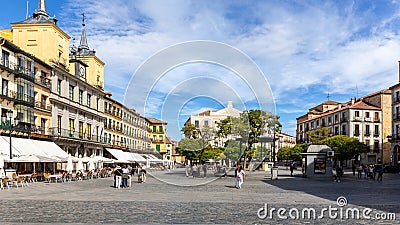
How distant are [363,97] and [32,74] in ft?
239

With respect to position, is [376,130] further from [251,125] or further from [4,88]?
[4,88]

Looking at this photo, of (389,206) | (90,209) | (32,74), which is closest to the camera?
(90,209)

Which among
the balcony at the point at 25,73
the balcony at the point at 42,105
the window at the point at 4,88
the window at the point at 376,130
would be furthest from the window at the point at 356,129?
the window at the point at 4,88

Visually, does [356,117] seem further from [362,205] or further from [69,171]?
[362,205]

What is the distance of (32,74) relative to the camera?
37250 millimetres

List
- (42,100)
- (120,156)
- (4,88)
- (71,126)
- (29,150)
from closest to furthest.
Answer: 1. (29,150)
2. (4,88)
3. (42,100)
4. (71,126)
5. (120,156)

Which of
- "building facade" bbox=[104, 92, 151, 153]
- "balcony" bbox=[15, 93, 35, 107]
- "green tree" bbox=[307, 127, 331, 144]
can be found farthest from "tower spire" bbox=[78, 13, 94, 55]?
"green tree" bbox=[307, 127, 331, 144]

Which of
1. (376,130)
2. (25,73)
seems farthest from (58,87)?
(376,130)

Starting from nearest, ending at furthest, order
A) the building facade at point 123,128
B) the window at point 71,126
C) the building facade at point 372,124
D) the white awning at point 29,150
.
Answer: the white awning at point 29,150
the window at point 71,126
the building facade at point 123,128
the building facade at point 372,124

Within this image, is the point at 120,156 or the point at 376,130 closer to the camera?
the point at 120,156

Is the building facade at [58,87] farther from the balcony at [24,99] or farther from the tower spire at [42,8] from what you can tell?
the balcony at [24,99]

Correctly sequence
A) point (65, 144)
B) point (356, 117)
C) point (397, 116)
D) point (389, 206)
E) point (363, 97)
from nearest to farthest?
point (389, 206) → point (65, 144) → point (397, 116) → point (356, 117) → point (363, 97)

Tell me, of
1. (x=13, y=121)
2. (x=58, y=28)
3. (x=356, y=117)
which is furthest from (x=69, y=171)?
(x=356, y=117)

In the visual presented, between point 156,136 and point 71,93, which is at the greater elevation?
point 71,93
